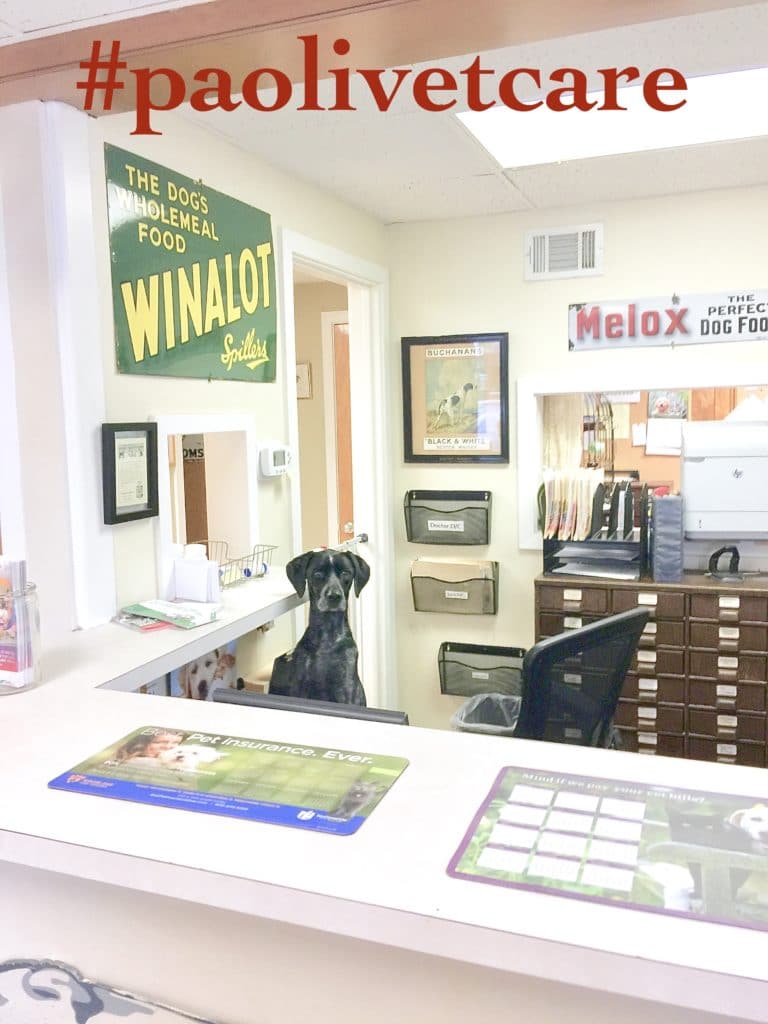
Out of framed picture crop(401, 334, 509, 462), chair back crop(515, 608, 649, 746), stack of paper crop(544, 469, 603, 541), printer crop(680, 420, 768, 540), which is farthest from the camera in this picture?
framed picture crop(401, 334, 509, 462)

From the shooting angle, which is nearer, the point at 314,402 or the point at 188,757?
the point at 188,757

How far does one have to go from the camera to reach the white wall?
345 cm

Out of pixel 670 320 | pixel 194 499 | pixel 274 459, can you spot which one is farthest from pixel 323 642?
pixel 670 320

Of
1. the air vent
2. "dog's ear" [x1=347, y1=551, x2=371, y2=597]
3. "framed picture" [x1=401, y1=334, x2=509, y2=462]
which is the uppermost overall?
the air vent

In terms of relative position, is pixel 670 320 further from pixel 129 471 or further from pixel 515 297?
pixel 129 471

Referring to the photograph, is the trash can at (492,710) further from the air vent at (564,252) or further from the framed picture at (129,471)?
the air vent at (564,252)

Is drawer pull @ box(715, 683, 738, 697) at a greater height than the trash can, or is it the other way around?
drawer pull @ box(715, 683, 738, 697)

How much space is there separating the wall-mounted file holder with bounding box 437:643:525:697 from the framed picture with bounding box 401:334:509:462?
2.92 ft

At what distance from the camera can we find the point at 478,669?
3.94 meters

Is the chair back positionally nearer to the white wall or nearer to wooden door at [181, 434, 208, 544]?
the white wall

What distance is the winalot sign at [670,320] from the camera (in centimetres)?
343

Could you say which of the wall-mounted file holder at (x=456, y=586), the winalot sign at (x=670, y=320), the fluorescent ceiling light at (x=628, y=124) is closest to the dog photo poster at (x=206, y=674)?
the wall-mounted file holder at (x=456, y=586)

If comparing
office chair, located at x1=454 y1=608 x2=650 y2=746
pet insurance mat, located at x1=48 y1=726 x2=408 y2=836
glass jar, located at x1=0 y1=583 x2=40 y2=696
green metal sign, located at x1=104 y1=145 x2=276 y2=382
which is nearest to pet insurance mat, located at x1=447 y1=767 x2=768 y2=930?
pet insurance mat, located at x1=48 y1=726 x2=408 y2=836

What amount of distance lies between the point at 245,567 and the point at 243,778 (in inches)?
59.1
